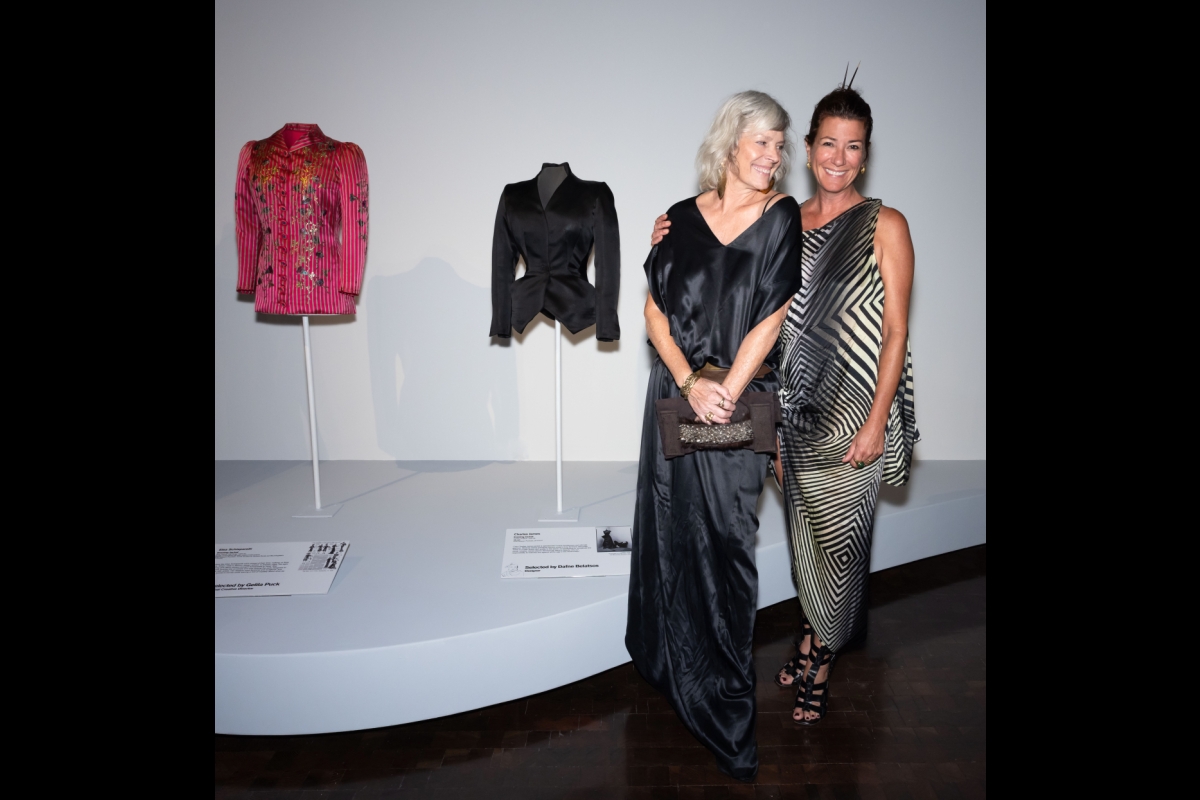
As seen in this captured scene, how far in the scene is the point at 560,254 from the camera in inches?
115

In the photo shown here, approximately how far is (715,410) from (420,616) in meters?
1.12

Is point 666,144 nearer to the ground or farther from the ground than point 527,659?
farther from the ground

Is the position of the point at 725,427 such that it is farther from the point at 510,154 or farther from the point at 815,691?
the point at 510,154

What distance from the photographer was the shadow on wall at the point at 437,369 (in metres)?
4.05

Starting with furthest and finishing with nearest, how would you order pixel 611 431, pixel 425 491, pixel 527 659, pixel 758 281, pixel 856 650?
pixel 611 431, pixel 425 491, pixel 856 650, pixel 527 659, pixel 758 281

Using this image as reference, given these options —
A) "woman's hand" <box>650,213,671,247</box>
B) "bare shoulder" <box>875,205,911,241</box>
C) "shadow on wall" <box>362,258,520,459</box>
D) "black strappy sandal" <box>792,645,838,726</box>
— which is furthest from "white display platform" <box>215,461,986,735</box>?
"bare shoulder" <box>875,205,911,241</box>

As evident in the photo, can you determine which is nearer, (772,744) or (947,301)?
(772,744)

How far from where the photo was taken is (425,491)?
355 cm

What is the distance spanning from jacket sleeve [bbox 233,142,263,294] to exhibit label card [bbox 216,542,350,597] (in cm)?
112

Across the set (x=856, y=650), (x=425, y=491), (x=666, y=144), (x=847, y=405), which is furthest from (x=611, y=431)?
(x=847, y=405)

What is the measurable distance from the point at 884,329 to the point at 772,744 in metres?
1.28

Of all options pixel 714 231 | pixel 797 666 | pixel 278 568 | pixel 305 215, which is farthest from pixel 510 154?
pixel 797 666

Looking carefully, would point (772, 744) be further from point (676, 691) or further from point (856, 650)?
point (856, 650)

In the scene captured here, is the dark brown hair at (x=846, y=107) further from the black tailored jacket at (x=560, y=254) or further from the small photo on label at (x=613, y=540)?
the small photo on label at (x=613, y=540)
